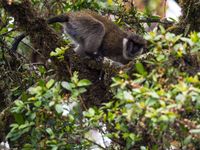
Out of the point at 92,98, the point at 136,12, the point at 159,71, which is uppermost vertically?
the point at 159,71

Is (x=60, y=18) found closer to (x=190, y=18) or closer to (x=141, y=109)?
(x=190, y=18)

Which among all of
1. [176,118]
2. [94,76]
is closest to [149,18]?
[94,76]

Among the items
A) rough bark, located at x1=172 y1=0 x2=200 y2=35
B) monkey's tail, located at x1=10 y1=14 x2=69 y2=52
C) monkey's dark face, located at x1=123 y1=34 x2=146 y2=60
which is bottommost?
monkey's dark face, located at x1=123 y1=34 x2=146 y2=60

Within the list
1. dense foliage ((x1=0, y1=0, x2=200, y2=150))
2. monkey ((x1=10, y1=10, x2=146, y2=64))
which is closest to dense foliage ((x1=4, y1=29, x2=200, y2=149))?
dense foliage ((x1=0, y1=0, x2=200, y2=150))

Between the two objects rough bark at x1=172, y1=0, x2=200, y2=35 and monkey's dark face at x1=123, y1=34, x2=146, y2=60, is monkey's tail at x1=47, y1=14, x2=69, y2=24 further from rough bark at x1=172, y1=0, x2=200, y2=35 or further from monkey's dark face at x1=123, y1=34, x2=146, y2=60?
rough bark at x1=172, y1=0, x2=200, y2=35

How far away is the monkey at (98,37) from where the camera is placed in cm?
610

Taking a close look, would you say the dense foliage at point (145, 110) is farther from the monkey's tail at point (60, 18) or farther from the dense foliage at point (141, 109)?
the monkey's tail at point (60, 18)

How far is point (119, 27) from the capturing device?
253 inches

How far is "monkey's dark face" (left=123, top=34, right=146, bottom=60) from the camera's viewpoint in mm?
6062

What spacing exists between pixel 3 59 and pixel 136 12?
5.19ft

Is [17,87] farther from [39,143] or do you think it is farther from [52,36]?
[39,143]

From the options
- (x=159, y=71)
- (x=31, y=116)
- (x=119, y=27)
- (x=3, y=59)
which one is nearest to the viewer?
(x=159, y=71)

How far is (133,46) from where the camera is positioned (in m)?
6.23

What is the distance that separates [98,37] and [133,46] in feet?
1.51
